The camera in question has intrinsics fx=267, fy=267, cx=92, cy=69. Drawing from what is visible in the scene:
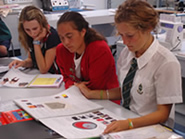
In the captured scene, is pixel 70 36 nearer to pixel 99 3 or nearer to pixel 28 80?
pixel 28 80

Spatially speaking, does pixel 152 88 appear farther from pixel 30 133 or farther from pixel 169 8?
pixel 169 8

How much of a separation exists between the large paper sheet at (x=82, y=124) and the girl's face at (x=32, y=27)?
3.16 feet

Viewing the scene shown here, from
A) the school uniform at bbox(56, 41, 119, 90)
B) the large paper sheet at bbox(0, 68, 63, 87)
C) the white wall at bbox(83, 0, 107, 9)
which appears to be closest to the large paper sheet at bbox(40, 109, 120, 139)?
the school uniform at bbox(56, 41, 119, 90)

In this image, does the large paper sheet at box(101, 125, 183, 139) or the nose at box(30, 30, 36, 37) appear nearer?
the large paper sheet at box(101, 125, 183, 139)

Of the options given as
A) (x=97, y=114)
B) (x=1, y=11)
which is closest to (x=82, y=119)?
(x=97, y=114)

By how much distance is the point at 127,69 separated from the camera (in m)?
1.38

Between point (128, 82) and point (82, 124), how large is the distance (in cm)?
37

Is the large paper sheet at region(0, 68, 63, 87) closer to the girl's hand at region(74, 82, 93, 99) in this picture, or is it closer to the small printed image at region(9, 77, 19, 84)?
the small printed image at region(9, 77, 19, 84)

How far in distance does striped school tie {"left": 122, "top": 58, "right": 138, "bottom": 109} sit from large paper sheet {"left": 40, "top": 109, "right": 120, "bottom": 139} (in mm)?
191

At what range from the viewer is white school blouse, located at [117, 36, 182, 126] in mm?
1136

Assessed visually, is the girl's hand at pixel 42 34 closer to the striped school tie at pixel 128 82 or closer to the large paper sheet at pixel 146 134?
the striped school tie at pixel 128 82

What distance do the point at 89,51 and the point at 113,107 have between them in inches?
16.2

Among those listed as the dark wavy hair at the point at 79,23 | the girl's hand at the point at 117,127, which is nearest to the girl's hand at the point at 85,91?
the dark wavy hair at the point at 79,23

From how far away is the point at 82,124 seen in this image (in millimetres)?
1066
